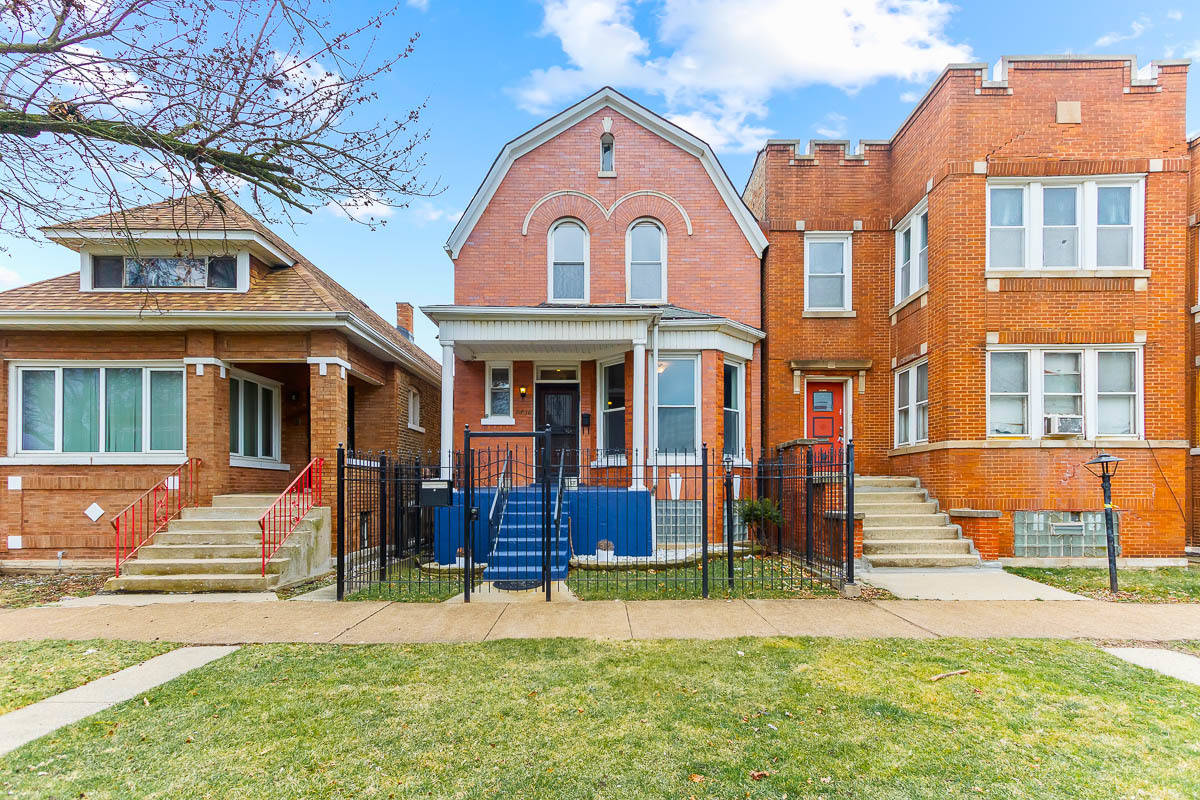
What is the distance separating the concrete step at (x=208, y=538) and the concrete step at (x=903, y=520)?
10.3 m

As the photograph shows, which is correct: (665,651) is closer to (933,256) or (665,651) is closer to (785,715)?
(785,715)

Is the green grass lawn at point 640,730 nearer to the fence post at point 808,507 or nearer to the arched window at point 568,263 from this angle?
the fence post at point 808,507

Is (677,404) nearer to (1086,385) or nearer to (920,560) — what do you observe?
(920,560)

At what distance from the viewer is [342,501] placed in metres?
8.25

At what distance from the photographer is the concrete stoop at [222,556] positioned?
29.9 feet

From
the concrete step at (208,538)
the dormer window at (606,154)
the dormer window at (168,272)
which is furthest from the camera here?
the dormer window at (606,154)

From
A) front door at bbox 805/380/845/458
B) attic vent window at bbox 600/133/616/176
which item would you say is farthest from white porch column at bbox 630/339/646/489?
attic vent window at bbox 600/133/616/176

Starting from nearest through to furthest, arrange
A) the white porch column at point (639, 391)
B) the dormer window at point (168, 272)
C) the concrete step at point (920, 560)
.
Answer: the concrete step at point (920, 560)
the dormer window at point (168, 272)
the white porch column at point (639, 391)

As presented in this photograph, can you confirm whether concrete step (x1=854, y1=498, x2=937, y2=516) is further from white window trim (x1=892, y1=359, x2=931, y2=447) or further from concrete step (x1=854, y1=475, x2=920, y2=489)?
white window trim (x1=892, y1=359, x2=931, y2=447)

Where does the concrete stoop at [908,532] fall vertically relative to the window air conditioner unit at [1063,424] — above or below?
below

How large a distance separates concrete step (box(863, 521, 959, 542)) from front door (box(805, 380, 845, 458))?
131 inches

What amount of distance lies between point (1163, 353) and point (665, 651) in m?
11.3

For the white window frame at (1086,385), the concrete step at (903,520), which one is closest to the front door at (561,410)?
the concrete step at (903,520)

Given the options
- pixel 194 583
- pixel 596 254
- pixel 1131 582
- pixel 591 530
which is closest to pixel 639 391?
pixel 591 530
